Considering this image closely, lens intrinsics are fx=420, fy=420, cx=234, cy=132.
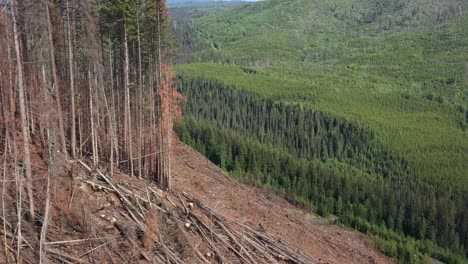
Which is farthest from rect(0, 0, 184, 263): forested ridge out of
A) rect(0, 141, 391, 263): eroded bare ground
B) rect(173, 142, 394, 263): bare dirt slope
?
rect(173, 142, 394, 263): bare dirt slope

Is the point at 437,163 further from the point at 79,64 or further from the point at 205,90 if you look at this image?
the point at 79,64

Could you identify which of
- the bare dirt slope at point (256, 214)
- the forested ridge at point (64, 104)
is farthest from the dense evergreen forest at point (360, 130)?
the forested ridge at point (64, 104)

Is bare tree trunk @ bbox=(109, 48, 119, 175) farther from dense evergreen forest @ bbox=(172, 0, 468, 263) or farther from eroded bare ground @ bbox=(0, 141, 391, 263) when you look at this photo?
dense evergreen forest @ bbox=(172, 0, 468, 263)

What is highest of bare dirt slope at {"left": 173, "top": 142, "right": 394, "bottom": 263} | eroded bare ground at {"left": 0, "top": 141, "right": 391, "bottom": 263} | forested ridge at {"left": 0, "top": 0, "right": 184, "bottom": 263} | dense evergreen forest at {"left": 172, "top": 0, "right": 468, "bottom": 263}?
forested ridge at {"left": 0, "top": 0, "right": 184, "bottom": 263}

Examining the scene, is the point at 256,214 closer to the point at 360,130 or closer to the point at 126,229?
the point at 126,229

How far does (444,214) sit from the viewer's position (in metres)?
48.0

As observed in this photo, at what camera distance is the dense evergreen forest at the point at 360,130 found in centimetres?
4878

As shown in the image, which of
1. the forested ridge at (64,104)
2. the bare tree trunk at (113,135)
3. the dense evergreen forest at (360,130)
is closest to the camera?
the forested ridge at (64,104)

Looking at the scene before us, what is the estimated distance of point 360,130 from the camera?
89.9 m

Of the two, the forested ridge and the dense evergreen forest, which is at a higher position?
the forested ridge

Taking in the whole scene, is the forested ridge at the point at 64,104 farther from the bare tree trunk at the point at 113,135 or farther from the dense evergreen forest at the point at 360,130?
the dense evergreen forest at the point at 360,130

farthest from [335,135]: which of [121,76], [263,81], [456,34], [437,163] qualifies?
[456,34]

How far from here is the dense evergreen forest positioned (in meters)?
48.8

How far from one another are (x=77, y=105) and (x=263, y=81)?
4452 inches
